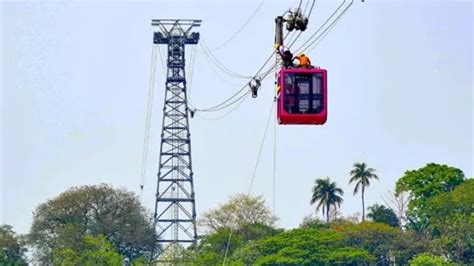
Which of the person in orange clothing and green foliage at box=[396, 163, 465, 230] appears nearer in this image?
the person in orange clothing

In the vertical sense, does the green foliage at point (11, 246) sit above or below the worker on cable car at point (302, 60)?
above

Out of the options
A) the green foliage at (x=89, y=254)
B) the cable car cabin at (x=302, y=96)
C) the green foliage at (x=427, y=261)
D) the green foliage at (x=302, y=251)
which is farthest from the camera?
the green foliage at (x=302, y=251)

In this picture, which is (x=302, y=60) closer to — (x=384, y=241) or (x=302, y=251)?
(x=302, y=251)

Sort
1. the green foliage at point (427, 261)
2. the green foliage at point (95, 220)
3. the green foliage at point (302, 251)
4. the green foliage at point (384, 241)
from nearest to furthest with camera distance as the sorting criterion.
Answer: the green foliage at point (427, 261)
the green foliage at point (302, 251)
the green foliage at point (384, 241)
the green foliage at point (95, 220)

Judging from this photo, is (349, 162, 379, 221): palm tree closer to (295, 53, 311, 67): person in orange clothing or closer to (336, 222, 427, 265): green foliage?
(336, 222, 427, 265): green foliage

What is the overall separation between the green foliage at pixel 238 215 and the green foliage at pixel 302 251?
57.7 feet

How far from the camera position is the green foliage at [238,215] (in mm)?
173250

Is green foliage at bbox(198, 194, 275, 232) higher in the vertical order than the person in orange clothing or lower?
higher

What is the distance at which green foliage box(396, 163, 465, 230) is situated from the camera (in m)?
166

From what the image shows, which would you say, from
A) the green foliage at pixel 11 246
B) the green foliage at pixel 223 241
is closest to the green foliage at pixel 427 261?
the green foliage at pixel 223 241

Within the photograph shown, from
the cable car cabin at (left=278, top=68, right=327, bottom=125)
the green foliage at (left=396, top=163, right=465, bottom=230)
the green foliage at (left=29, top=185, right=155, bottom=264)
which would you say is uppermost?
the green foliage at (left=396, top=163, right=465, bottom=230)

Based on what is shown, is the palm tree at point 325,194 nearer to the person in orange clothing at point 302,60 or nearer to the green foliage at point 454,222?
the green foliage at point 454,222

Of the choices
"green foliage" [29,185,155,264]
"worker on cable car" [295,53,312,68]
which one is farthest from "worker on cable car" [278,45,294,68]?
"green foliage" [29,185,155,264]

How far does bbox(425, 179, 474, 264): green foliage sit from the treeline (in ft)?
0.35
